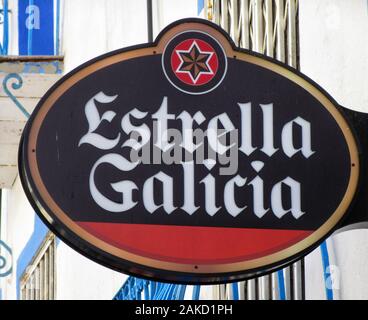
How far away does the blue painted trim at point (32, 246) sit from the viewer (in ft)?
51.3

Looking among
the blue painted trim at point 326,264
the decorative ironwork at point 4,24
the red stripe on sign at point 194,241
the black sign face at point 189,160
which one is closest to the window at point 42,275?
the decorative ironwork at point 4,24

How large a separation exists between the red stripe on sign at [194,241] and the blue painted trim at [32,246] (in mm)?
9743

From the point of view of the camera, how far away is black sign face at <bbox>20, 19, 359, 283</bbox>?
521cm

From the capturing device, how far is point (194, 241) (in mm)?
5281

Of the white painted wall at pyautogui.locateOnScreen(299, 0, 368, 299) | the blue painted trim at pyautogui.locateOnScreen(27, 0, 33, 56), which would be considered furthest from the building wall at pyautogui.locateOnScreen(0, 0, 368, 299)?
the blue painted trim at pyautogui.locateOnScreen(27, 0, 33, 56)

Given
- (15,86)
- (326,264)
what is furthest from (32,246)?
(326,264)

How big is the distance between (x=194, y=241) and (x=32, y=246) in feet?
38.6

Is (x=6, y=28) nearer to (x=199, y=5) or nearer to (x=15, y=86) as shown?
(x=15, y=86)

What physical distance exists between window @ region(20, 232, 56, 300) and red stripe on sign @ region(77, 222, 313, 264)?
1076 centimetres

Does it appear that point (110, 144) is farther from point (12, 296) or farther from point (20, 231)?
point (12, 296)

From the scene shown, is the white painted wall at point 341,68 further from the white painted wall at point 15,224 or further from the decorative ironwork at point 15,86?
the white painted wall at point 15,224

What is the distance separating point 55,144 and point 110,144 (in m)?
0.25

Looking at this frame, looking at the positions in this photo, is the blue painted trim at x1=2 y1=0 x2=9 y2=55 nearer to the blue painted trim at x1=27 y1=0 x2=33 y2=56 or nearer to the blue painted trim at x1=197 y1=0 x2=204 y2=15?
the blue painted trim at x1=27 y1=0 x2=33 y2=56

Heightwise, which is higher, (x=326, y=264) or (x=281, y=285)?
(x=326, y=264)
